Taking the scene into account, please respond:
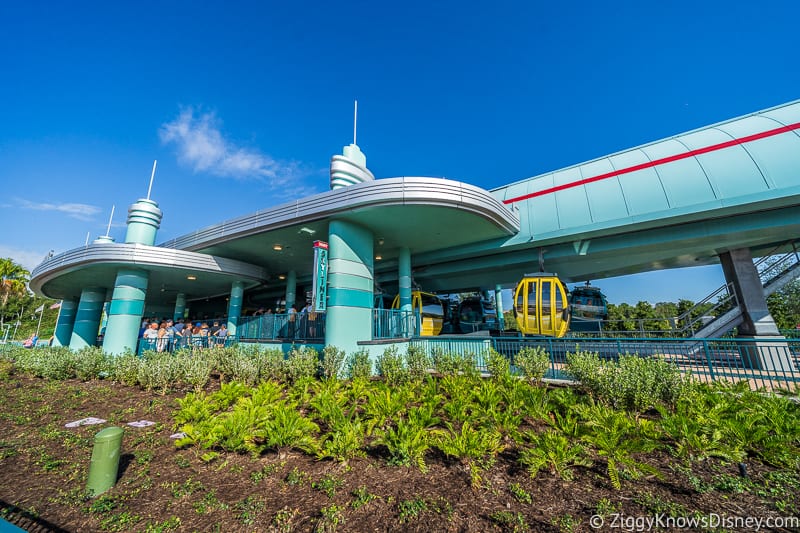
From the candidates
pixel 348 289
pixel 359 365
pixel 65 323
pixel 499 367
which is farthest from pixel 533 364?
pixel 65 323

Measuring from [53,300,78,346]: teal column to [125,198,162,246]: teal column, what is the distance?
48.9 feet

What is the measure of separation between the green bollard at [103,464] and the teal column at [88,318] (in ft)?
68.2

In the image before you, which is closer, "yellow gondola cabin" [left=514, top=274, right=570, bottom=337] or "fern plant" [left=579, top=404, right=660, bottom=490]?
"fern plant" [left=579, top=404, right=660, bottom=490]

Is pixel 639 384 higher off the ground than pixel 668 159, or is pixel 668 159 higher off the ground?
pixel 668 159

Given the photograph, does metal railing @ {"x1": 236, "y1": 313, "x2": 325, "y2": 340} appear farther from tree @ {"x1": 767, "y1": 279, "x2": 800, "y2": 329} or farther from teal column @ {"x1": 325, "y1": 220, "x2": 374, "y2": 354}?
tree @ {"x1": 767, "y1": 279, "x2": 800, "y2": 329}

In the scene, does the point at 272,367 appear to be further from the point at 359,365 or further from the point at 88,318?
the point at 88,318

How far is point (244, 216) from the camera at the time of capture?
12367mm

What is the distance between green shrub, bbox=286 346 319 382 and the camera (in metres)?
9.48

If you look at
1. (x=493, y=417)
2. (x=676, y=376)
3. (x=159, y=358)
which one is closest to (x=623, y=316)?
(x=676, y=376)

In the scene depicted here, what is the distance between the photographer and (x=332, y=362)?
9508mm

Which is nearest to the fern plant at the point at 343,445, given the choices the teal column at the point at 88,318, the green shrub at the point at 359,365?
the green shrub at the point at 359,365

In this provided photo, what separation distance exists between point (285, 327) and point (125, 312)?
7.65m

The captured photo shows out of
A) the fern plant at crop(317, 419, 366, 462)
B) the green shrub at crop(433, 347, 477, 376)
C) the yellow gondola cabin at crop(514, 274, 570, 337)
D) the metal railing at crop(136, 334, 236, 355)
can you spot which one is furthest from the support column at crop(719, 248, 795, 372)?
the metal railing at crop(136, 334, 236, 355)

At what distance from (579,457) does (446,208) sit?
299 inches
